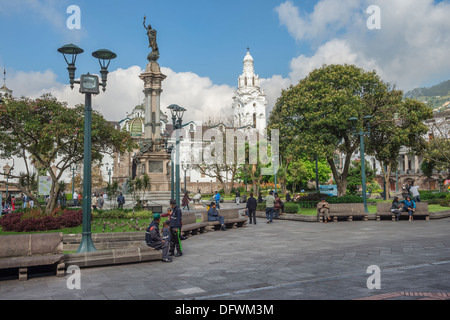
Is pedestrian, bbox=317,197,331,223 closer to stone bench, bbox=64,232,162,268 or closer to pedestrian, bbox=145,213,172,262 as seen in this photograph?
stone bench, bbox=64,232,162,268

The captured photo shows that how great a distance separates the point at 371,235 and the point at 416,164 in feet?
228

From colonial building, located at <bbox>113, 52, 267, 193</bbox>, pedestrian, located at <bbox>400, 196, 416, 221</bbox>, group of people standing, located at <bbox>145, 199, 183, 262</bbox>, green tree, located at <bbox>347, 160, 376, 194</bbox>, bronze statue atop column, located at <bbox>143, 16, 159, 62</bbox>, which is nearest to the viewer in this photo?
group of people standing, located at <bbox>145, 199, 183, 262</bbox>

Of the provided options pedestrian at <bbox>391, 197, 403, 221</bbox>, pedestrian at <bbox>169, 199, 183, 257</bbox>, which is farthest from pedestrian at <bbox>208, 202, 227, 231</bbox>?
pedestrian at <bbox>391, 197, 403, 221</bbox>

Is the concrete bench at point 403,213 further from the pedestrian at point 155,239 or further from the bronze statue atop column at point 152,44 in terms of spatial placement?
the bronze statue atop column at point 152,44

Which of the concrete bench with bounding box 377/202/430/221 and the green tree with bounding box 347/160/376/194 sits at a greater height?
the green tree with bounding box 347/160/376/194

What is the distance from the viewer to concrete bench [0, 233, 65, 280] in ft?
25.6

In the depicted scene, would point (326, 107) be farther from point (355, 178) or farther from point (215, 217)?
point (355, 178)

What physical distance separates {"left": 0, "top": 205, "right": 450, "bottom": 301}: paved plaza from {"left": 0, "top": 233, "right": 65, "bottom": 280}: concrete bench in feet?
1.02

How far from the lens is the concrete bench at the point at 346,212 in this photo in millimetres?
20266

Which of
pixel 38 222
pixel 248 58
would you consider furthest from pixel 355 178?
pixel 248 58

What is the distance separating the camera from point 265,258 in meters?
9.98

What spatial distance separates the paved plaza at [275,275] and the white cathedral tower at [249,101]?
78873 millimetres
